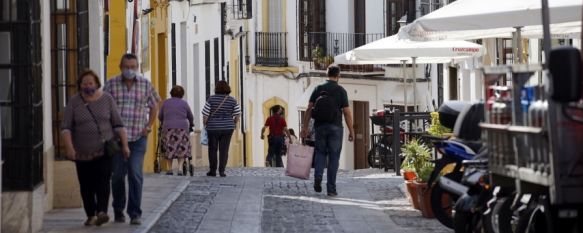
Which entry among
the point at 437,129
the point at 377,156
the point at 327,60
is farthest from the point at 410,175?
the point at 327,60

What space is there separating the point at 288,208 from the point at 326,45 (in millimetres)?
29506

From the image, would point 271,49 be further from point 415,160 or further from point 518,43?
point 415,160

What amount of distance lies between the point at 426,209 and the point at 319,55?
102 ft

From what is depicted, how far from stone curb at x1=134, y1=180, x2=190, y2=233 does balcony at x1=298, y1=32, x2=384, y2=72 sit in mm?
24731

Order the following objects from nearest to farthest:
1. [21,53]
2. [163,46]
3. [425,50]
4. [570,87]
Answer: [570,87]
[21,53]
[425,50]
[163,46]

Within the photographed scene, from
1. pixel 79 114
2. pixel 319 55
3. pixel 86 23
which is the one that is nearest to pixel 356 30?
pixel 319 55

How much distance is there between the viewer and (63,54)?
59.8 ft

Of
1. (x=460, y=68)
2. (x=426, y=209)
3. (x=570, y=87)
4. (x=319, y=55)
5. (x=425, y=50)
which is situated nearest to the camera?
(x=570, y=87)

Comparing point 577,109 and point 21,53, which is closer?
point 577,109

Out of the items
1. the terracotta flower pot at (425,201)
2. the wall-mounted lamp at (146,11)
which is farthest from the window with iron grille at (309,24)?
the terracotta flower pot at (425,201)

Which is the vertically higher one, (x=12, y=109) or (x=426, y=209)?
(x=12, y=109)

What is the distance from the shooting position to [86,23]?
18734 mm

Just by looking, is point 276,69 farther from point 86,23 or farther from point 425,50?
point 86,23

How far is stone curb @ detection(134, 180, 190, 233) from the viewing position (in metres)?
16.1
